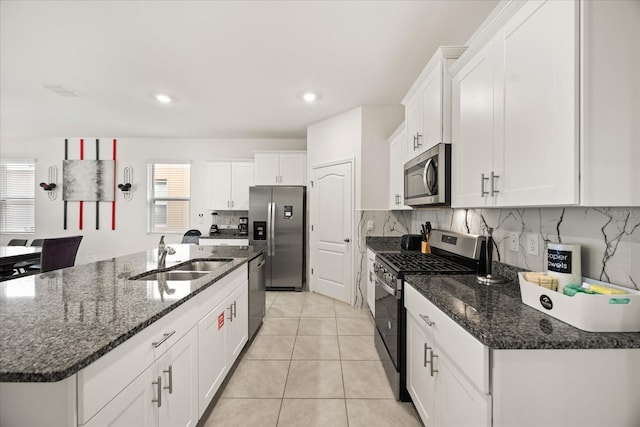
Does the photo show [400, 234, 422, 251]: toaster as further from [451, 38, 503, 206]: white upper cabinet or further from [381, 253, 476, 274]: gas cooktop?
[451, 38, 503, 206]: white upper cabinet

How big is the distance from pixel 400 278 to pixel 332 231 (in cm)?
239

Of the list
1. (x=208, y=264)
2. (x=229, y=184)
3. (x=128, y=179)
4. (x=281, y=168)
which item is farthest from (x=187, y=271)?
(x=128, y=179)

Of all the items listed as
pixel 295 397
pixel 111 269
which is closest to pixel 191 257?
pixel 111 269

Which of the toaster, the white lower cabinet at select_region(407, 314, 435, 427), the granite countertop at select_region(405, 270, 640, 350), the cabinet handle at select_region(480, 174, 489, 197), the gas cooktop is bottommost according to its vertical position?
the white lower cabinet at select_region(407, 314, 435, 427)

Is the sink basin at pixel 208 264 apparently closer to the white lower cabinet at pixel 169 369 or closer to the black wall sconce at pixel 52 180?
the white lower cabinet at pixel 169 369

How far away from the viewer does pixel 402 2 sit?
1952 mm

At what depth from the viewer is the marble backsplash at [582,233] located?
107cm

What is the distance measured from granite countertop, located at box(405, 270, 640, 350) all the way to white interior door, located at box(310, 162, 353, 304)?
2.43m

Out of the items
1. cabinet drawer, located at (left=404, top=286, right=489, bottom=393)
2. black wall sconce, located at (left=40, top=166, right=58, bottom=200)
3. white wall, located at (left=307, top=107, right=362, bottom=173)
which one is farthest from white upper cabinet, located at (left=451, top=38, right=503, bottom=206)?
black wall sconce, located at (left=40, top=166, right=58, bottom=200)

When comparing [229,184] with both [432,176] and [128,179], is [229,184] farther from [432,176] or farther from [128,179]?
[432,176]

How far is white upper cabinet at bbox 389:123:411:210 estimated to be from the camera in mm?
3164

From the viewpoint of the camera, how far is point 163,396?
1.20 m

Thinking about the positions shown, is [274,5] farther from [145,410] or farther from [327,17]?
[145,410]

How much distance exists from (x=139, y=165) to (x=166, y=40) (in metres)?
3.83
